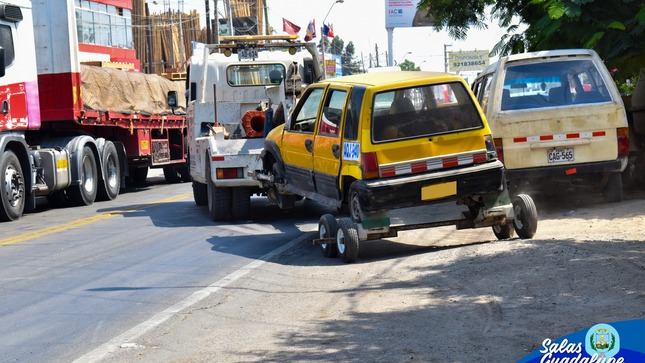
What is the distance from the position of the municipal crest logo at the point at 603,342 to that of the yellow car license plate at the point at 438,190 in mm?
7341

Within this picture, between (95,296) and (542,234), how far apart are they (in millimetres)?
4854

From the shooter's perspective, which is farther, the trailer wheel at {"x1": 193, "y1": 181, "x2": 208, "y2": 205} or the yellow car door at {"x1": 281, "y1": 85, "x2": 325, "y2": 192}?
the trailer wheel at {"x1": 193, "y1": 181, "x2": 208, "y2": 205}

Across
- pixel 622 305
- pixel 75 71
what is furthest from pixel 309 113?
pixel 75 71

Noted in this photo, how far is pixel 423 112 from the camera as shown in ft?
34.1

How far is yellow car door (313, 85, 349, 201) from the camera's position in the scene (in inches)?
420

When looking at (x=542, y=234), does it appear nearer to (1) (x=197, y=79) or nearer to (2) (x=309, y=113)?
(2) (x=309, y=113)

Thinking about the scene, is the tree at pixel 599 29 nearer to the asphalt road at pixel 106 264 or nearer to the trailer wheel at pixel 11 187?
the asphalt road at pixel 106 264

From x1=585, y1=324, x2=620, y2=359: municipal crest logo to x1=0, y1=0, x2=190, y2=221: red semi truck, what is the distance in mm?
13719

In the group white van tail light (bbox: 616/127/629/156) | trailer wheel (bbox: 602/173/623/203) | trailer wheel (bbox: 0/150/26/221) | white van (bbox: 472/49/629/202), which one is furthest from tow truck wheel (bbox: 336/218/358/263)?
trailer wheel (bbox: 0/150/26/221)

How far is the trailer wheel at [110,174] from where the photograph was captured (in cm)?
2030

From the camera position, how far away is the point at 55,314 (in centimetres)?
798

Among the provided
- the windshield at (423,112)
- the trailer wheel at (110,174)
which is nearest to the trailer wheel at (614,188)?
the windshield at (423,112)

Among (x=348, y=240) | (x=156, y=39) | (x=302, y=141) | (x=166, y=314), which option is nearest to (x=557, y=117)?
(x=302, y=141)

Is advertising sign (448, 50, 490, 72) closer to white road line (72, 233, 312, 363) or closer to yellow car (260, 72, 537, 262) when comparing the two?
yellow car (260, 72, 537, 262)
